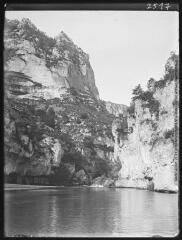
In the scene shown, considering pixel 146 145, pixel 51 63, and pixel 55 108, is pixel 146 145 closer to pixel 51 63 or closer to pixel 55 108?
pixel 51 63

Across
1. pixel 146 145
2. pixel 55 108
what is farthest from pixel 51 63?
pixel 146 145

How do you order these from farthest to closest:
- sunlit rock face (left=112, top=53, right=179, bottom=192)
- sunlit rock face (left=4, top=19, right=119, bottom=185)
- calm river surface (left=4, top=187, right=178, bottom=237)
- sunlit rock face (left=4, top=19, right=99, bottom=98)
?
sunlit rock face (left=112, top=53, right=179, bottom=192)
sunlit rock face (left=4, top=19, right=119, bottom=185)
sunlit rock face (left=4, top=19, right=99, bottom=98)
calm river surface (left=4, top=187, right=178, bottom=237)

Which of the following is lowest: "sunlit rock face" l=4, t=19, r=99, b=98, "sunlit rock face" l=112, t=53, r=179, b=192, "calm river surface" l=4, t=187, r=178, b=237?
"calm river surface" l=4, t=187, r=178, b=237

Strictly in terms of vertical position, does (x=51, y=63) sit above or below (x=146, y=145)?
above

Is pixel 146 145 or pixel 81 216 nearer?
pixel 81 216

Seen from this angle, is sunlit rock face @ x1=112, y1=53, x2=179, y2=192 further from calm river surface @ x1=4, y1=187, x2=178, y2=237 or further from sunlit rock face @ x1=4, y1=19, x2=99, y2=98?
sunlit rock face @ x1=4, y1=19, x2=99, y2=98

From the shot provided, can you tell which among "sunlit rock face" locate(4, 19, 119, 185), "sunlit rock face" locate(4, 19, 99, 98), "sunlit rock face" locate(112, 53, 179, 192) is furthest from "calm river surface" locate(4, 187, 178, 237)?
"sunlit rock face" locate(4, 19, 99, 98)

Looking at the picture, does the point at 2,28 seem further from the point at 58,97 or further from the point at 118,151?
the point at 118,151

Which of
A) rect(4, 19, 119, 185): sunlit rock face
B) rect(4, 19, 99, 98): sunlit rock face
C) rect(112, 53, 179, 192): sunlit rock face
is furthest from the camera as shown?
rect(112, 53, 179, 192): sunlit rock face
